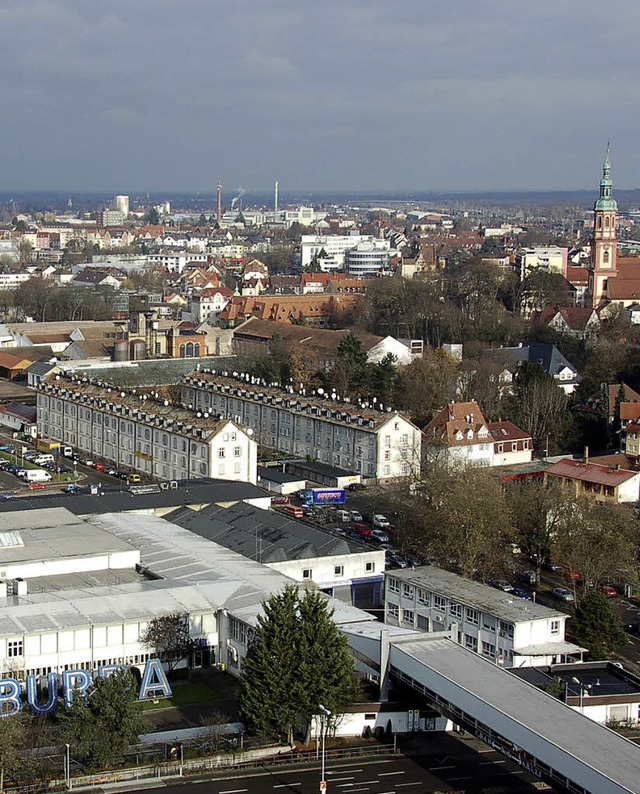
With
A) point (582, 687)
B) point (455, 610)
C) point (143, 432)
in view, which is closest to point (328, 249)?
point (143, 432)

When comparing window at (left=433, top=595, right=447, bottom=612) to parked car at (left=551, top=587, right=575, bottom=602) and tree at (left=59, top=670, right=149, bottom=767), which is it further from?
tree at (left=59, top=670, right=149, bottom=767)

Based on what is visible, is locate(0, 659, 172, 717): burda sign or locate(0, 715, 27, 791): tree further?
locate(0, 659, 172, 717): burda sign

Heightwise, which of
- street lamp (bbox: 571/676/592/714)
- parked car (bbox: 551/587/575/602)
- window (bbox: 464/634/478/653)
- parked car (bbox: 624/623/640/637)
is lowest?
parked car (bbox: 624/623/640/637)

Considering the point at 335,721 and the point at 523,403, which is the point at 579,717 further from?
the point at 523,403

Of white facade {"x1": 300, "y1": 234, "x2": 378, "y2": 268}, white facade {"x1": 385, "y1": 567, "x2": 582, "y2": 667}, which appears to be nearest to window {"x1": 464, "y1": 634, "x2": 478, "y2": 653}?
white facade {"x1": 385, "y1": 567, "x2": 582, "y2": 667}

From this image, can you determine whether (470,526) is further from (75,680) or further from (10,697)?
(10,697)

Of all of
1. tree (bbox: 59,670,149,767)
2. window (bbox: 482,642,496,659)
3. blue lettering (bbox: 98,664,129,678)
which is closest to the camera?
tree (bbox: 59,670,149,767)

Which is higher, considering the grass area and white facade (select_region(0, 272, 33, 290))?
white facade (select_region(0, 272, 33, 290))
